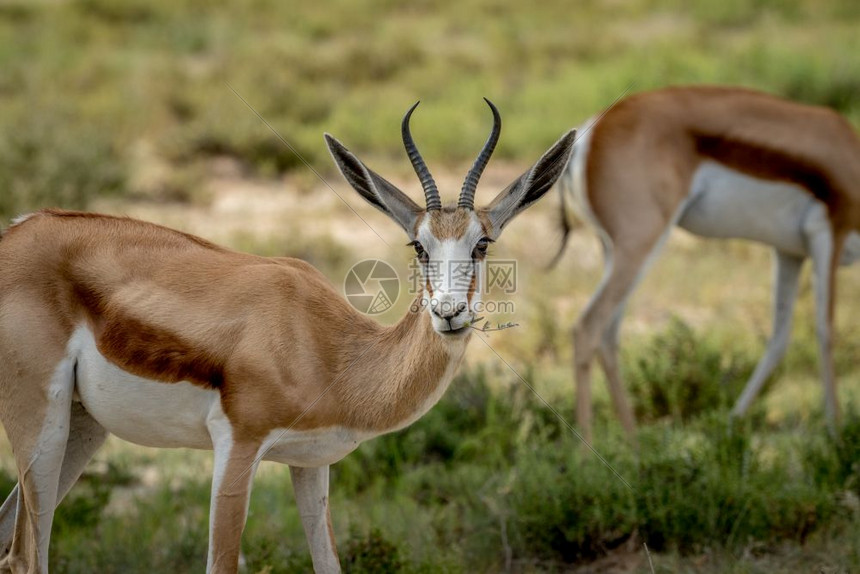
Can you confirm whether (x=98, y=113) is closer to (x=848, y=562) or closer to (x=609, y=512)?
(x=609, y=512)

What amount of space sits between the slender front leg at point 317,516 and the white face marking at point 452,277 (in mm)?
821

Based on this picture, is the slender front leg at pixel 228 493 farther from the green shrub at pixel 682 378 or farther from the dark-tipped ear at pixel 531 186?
the green shrub at pixel 682 378

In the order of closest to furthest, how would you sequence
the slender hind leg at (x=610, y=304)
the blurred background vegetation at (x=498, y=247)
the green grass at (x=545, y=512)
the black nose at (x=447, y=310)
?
the black nose at (x=447, y=310), the green grass at (x=545, y=512), the blurred background vegetation at (x=498, y=247), the slender hind leg at (x=610, y=304)

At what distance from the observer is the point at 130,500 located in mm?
5820

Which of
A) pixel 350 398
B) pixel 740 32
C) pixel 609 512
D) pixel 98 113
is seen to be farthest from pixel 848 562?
pixel 740 32

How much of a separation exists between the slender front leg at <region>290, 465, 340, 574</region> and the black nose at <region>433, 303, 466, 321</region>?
91cm

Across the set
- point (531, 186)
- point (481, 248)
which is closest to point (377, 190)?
point (481, 248)

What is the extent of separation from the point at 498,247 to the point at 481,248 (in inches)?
247

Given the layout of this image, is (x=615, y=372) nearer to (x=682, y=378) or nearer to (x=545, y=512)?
(x=682, y=378)

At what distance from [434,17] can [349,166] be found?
1724 centimetres

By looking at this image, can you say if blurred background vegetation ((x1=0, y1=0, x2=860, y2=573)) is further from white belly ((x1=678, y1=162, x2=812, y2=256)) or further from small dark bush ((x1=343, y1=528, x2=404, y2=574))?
white belly ((x1=678, y1=162, x2=812, y2=256))

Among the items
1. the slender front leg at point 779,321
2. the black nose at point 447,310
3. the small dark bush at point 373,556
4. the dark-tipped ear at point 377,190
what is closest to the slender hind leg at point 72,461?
the small dark bush at point 373,556

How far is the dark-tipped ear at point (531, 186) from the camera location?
12.8ft

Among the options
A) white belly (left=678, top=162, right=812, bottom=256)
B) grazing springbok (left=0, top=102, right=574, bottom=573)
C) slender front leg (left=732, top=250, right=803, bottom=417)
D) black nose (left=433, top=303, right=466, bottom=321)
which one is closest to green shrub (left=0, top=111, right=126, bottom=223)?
white belly (left=678, top=162, right=812, bottom=256)
